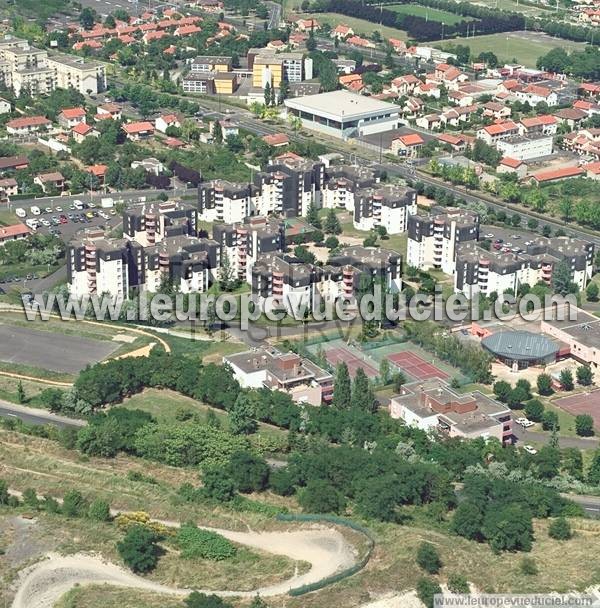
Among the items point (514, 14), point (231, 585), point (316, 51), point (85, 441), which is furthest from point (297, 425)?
point (514, 14)

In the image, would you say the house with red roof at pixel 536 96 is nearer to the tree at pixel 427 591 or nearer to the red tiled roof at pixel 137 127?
the red tiled roof at pixel 137 127

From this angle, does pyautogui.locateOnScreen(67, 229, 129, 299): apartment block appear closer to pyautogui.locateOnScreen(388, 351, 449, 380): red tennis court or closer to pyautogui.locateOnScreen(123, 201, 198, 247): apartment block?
pyautogui.locateOnScreen(123, 201, 198, 247): apartment block

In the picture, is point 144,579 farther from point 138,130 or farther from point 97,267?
point 138,130

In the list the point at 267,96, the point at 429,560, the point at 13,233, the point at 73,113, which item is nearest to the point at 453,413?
the point at 429,560

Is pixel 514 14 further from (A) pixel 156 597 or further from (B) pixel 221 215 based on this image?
(A) pixel 156 597

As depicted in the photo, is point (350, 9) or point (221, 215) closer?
point (221, 215)

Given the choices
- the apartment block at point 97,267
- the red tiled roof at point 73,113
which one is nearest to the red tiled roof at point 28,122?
the red tiled roof at point 73,113
